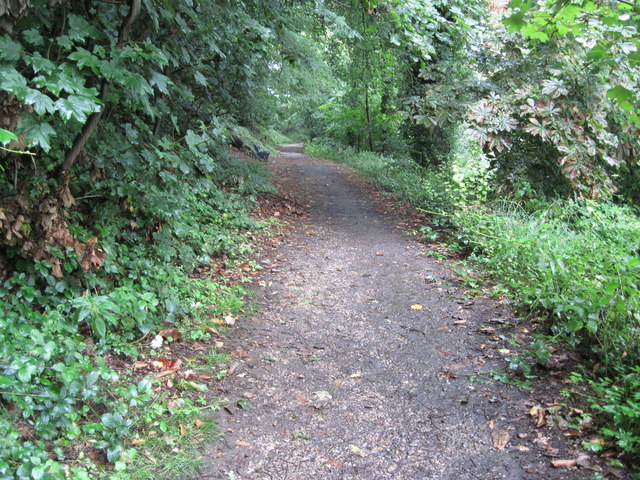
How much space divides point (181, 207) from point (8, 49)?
2114mm

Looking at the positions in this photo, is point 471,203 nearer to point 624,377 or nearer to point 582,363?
point 582,363

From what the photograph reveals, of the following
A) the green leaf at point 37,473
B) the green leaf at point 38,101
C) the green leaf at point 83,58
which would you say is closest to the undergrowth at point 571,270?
the green leaf at point 37,473

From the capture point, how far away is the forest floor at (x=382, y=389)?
2754 millimetres

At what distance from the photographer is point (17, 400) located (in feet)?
8.27

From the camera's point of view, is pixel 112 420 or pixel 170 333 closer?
pixel 112 420

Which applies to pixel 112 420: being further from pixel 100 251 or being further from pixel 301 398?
pixel 100 251

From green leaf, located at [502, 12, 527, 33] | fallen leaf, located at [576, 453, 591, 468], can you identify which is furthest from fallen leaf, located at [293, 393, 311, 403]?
green leaf, located at [502, 12, 527, 33]

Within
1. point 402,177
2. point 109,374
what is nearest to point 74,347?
point 109,374

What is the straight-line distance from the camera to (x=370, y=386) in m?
3.57

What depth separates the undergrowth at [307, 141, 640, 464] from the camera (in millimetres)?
3066

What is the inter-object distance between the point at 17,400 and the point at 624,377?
12.0 ft

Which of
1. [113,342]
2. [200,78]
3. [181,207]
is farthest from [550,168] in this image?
[113,342]

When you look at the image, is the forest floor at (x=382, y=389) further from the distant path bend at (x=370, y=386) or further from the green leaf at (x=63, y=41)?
the green leaf at (x=63, y=41)

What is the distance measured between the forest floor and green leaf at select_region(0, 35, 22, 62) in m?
2.60
